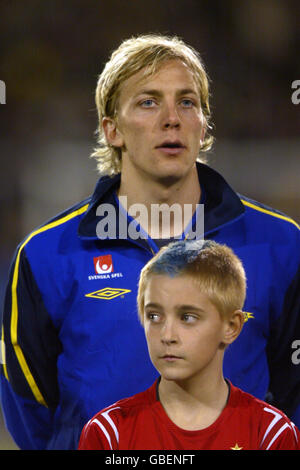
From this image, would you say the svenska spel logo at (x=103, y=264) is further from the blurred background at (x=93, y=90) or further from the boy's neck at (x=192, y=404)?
the blurred background at (x=93, y=90)

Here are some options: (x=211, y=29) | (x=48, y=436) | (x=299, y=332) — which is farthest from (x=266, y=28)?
(x=48, y=436)

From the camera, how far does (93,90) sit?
1516mm

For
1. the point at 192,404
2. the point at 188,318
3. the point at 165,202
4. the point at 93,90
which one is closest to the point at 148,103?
the point at 165,202

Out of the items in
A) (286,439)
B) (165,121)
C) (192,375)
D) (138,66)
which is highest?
(138,66)

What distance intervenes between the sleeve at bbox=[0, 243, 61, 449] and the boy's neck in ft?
0.96

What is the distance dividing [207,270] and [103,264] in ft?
0.80

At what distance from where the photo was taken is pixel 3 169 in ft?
6.00

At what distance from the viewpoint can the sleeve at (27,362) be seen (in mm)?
1351

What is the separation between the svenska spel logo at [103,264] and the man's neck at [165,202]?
10 centimetres

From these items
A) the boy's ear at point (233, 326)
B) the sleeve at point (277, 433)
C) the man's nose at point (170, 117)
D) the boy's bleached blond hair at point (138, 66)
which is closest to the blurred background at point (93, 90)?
the boy's bleached blond hair at point (138, 66)

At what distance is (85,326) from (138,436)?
239mm

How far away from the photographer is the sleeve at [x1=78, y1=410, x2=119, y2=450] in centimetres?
116

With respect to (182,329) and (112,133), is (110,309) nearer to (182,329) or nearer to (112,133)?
(182,329)

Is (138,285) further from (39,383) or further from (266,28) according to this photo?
(266,28)
